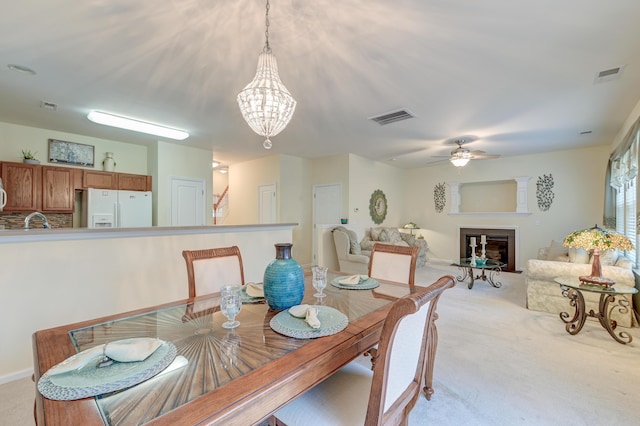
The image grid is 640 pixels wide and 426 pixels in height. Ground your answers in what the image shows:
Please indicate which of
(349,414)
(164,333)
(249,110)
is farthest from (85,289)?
(349,414)

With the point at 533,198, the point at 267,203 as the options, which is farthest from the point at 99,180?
the point at 533,198

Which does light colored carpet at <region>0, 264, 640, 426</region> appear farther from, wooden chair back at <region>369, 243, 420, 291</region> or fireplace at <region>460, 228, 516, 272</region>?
fireplace at <region>460, 228, 516, 272</region>

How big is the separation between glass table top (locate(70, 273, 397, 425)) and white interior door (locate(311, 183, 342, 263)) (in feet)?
15.5

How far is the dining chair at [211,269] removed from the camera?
1.94 metres

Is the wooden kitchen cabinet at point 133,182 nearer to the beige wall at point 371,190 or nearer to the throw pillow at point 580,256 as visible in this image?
the beige wall at point 371,190

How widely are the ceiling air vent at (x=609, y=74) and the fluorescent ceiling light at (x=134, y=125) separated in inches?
209

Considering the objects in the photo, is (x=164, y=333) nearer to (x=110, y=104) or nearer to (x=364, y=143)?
(x=110, y=104)

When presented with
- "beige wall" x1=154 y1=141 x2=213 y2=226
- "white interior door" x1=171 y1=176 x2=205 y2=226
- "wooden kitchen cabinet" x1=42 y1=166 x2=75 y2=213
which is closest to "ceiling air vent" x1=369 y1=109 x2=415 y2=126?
"beige wall" x1=154 y1=141 x2=213 y2=226

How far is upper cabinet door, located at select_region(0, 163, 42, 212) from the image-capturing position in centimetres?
381

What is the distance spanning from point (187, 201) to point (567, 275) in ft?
20.2

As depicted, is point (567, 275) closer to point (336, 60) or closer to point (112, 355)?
point (336, 60)

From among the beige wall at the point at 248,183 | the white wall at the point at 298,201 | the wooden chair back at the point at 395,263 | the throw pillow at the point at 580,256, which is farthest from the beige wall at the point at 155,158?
the throw pillow at the point at 580,256

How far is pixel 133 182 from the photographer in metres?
4.88

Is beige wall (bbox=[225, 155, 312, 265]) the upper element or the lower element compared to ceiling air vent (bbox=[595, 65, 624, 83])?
lower
